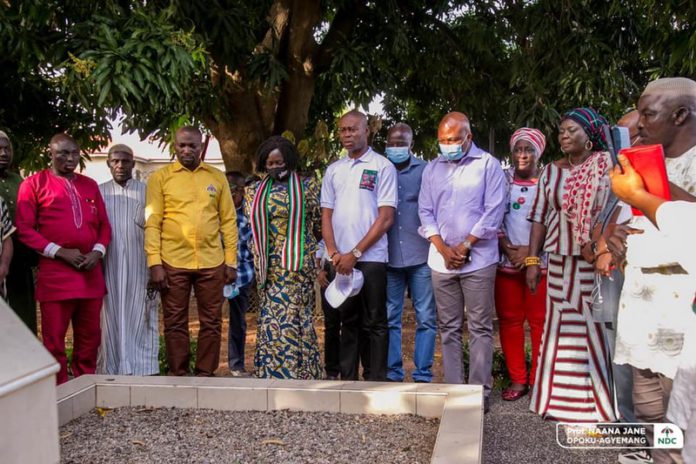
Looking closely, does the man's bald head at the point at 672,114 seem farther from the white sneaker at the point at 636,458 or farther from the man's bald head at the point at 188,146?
the man's bald head at the point at 188,146

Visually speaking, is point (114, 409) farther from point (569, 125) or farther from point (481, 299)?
point (569, 125)

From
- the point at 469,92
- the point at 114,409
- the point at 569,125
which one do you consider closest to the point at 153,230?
the point at 114,409

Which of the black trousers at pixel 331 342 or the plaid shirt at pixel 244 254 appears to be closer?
the black trousers at pixel 331 342

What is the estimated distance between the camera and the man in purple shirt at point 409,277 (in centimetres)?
491

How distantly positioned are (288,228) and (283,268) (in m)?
0.27

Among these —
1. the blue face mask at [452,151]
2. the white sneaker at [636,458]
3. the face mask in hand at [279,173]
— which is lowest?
the white sneaker at [636,458]

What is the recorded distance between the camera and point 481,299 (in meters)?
4.41

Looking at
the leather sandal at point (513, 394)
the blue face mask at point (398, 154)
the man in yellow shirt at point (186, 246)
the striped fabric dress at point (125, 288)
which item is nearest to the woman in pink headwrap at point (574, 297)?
the leather sandal at point (513, 394)

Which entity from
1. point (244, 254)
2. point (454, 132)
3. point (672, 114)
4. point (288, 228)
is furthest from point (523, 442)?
point (244, 254)

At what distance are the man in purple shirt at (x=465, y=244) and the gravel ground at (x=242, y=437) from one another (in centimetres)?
88

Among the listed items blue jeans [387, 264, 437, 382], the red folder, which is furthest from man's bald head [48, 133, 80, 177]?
the red folder

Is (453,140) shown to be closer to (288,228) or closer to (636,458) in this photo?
(288,228)

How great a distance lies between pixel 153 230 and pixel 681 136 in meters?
3.56

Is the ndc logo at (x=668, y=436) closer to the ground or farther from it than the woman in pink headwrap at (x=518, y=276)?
closer to the ground
